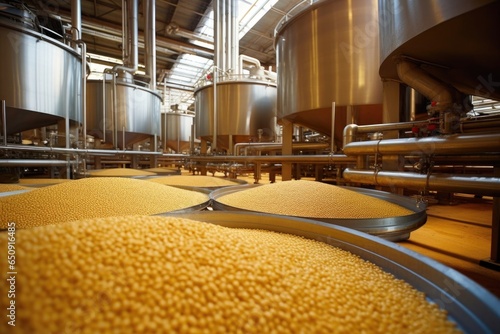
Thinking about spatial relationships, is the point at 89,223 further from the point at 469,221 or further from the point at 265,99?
the point at 265,99

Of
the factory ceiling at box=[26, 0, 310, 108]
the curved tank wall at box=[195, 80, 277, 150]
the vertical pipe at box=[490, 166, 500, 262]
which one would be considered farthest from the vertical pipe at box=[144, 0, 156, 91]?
the vertical pipe at box=[490, 166, 500, 262]

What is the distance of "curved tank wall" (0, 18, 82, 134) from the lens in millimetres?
2027

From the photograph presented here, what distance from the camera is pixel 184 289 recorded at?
41 centimetres

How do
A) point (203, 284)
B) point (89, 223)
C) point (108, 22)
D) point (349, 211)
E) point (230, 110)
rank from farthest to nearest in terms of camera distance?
point (108, 22), point (230, 110), point (349, 211), point (89, 223), point (203, 284)

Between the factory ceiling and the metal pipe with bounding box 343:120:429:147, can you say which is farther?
the factory ceiling

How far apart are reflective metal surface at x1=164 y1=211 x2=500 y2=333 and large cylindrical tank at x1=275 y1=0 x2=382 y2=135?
156cm

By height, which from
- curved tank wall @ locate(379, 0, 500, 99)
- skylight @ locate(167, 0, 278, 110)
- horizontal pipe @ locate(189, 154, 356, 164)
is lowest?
horizontal pipe @ locate(189, 154, 356, 164)

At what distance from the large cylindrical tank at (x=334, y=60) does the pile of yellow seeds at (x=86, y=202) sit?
5.04 feet

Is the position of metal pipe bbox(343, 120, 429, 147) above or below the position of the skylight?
below

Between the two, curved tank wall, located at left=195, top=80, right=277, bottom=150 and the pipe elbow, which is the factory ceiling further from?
the pipe elbow

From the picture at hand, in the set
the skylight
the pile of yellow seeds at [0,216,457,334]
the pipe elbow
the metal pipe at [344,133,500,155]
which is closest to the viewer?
the pile of yellow seeds at [0,216,457,334]

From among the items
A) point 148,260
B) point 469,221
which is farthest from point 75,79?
point 469,221

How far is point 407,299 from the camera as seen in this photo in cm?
47

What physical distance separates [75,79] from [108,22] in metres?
4.99
